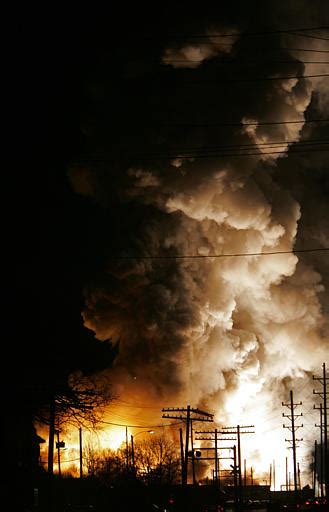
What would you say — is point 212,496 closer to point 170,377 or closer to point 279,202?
point 170,377

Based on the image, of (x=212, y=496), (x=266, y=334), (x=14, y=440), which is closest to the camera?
(x=14, y=440)

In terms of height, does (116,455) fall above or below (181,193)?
below

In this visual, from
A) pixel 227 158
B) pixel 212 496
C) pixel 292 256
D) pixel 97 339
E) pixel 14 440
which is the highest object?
pixel 227 158

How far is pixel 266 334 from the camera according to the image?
237 feet

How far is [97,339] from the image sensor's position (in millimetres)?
70188

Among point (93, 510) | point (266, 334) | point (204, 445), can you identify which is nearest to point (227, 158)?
point (266, 334)

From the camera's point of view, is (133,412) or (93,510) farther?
(133,412)

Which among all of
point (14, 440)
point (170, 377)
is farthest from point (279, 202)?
point (14, 440)

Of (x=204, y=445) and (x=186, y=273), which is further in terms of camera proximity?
(x=204, y=445)

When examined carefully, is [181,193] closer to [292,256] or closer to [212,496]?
[292,256]

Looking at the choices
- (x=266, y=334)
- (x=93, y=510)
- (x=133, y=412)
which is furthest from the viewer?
(x=266, y=334)

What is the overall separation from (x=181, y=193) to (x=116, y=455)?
18.4 metres

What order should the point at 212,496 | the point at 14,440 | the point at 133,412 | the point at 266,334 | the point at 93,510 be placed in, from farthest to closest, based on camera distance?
the point at 266,334
the point at 133,412
the point at 212,496
the point at 93,510
the point at 14,440

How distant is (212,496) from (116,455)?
848 centimetres
